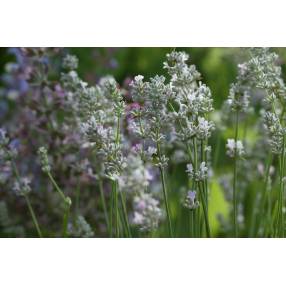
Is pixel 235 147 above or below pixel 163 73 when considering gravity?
below

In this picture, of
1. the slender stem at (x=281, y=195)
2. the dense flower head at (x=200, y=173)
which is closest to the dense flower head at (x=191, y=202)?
the dense flower head at (x=200, y=173)

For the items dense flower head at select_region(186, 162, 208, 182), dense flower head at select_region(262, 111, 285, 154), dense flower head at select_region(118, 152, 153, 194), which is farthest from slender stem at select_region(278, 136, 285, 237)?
dense flower head at select_region(118, 152, 153, 194)

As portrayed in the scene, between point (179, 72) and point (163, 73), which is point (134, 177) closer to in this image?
point (179, 72)

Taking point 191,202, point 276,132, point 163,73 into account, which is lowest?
point 191,202

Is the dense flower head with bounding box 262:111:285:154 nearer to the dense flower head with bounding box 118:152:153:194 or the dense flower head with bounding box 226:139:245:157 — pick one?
the dense flower head with bounding box 226:139:245:157

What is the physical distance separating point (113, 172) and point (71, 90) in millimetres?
316

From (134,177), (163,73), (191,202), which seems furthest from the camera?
(163,73)

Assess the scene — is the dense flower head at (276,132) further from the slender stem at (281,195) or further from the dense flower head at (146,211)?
the dense flower head at (146,211)

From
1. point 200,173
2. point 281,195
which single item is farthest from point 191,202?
point 281,195

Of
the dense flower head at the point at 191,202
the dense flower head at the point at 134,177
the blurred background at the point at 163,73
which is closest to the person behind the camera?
the dense flower head at the point at 134,177

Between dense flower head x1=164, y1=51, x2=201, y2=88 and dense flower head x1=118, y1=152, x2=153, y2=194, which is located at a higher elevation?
dense flower head x1=164, y1=51, x2=201, y2=88

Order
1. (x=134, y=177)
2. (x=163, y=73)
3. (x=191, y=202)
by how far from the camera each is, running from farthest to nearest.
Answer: (x=163, y=73) → (x=191, y=202) → (x=134, y=177)
